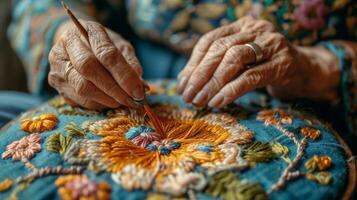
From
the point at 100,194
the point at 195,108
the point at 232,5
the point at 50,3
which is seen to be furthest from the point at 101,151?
the point at 50,3

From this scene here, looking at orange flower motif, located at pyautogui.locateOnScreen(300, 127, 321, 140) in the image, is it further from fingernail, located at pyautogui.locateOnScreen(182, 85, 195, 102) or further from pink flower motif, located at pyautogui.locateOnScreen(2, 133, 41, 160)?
pink flower motif, located at pyautogui.locateOnScreen(2, 133, 41, 160)

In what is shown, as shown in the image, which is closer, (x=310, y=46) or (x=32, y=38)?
(x=310, y=46)

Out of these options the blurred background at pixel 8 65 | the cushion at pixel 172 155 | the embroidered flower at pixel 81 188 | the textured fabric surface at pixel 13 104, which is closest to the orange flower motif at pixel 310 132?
the cushion at pixel 172 155

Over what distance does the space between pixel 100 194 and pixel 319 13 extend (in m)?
0.62

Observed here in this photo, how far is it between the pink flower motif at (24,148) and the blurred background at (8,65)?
1.01 m

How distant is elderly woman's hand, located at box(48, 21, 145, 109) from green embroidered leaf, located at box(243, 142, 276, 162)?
0.63ft

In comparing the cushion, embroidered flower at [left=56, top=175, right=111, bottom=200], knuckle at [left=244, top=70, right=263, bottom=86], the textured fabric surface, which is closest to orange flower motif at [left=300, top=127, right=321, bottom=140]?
the cushion

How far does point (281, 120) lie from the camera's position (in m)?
0.67

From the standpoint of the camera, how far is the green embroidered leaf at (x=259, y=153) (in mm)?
546

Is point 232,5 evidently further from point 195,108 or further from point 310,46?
point 195,108

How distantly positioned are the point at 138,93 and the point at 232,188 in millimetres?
232

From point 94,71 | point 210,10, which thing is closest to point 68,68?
point 94,71

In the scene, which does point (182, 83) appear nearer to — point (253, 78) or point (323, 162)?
point (253, 78)

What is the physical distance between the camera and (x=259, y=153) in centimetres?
56
